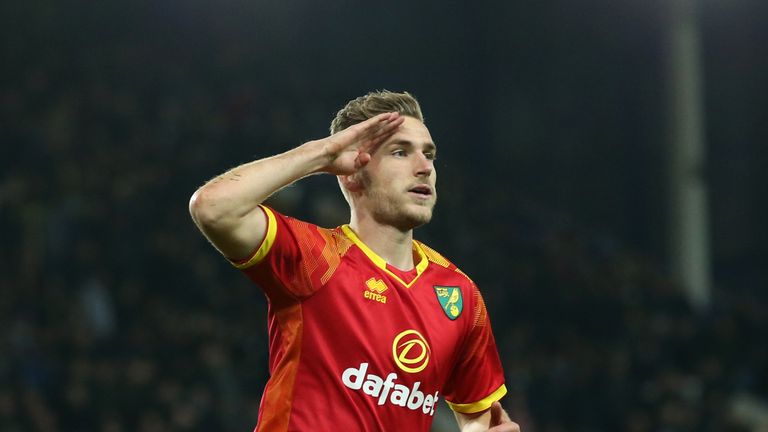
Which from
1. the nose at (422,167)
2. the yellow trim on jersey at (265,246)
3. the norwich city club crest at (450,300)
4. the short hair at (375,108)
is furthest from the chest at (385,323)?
the short hair at (375,108)

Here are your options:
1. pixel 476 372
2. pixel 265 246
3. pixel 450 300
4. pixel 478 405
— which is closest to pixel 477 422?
pixel 478 405

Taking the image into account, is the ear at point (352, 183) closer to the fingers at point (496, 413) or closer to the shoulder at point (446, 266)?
the shoulder at point (446, 266)

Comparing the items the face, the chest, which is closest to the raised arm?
the face

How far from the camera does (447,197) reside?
41.9ft

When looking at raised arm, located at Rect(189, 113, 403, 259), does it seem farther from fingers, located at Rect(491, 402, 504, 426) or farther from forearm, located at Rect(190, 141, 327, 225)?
fingers, located at Rect(491, 402, 504, 426)

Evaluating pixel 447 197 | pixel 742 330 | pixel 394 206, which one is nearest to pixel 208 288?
pixel 447 197

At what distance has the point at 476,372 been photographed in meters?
4.14

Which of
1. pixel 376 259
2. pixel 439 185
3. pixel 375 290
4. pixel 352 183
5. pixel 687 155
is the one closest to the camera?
pixel 375 290

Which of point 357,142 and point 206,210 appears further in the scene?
point 357,142

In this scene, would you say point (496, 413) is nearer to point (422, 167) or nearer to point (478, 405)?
point (478, 405)

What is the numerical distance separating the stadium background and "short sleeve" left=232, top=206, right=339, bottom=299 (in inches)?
209

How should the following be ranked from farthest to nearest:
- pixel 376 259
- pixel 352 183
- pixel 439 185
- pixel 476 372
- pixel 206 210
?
pixel 439 185 < pixel 476 372 < pixel 352 183 < pixel 376 259 < pixel 206 210

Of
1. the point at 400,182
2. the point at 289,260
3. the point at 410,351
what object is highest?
the point at 400,182

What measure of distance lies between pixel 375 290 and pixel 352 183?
0.45 metres
